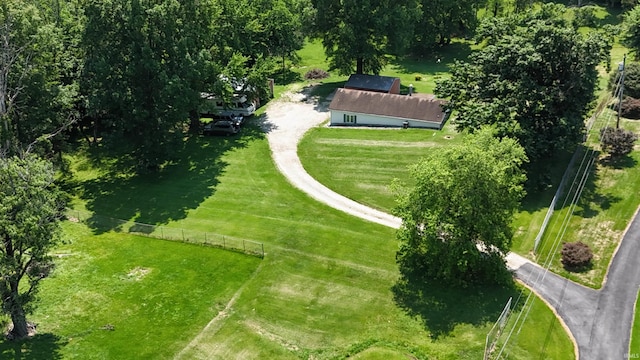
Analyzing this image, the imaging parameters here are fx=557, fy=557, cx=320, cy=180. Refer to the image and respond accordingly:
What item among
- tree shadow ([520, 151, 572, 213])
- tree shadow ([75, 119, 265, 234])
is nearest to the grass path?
tree shadow ([75, 119, 265, 234])

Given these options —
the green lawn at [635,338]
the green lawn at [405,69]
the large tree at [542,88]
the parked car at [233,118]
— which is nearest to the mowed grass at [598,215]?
the green lawn at [635,338]

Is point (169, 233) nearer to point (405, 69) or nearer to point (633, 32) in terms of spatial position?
point (405, 69)

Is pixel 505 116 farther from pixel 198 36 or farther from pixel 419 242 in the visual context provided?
pixel 198 36

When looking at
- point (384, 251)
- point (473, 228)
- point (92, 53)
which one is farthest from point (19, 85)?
point (473, 228)

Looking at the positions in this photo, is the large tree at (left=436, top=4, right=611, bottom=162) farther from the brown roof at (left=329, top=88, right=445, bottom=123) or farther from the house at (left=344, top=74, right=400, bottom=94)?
the house at (left=344, top=74, right=400, bottom=94)

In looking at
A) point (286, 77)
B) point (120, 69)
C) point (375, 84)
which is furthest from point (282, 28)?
point (120, 69)
